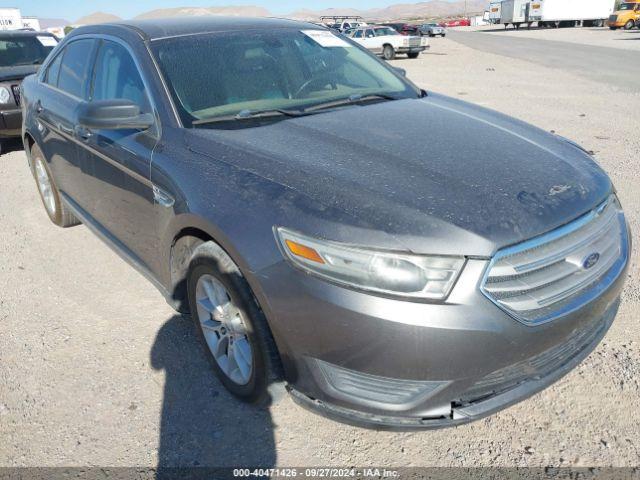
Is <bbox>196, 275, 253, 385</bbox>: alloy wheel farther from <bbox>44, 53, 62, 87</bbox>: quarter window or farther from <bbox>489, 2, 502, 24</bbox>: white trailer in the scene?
<bbox>489, 2, 502, 24</bbox>: white trailer

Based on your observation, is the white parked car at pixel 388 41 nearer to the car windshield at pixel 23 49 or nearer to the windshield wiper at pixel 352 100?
the car windshield at pixel 23 49

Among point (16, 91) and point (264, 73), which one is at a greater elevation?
point (264, 73)

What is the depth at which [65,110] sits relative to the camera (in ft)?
11.8

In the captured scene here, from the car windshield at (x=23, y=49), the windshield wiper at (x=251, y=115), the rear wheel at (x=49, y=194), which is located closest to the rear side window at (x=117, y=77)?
the windshield wiper at (x=251, y=115)

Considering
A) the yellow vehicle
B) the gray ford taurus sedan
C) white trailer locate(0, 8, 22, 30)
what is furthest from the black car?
the yellow vehicle

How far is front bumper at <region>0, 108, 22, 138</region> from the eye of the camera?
22.1 ft

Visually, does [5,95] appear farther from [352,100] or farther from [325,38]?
[352,100]

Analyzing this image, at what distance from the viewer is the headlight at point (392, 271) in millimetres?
1768

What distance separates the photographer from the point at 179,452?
2.24 metres

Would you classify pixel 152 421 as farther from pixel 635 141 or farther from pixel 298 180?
pixel 635 141

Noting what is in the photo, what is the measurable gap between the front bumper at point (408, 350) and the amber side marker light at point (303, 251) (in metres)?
0.06

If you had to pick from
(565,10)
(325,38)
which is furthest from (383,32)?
(565,10)

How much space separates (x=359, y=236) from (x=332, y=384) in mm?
575

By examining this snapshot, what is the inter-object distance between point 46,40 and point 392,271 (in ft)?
28.5
